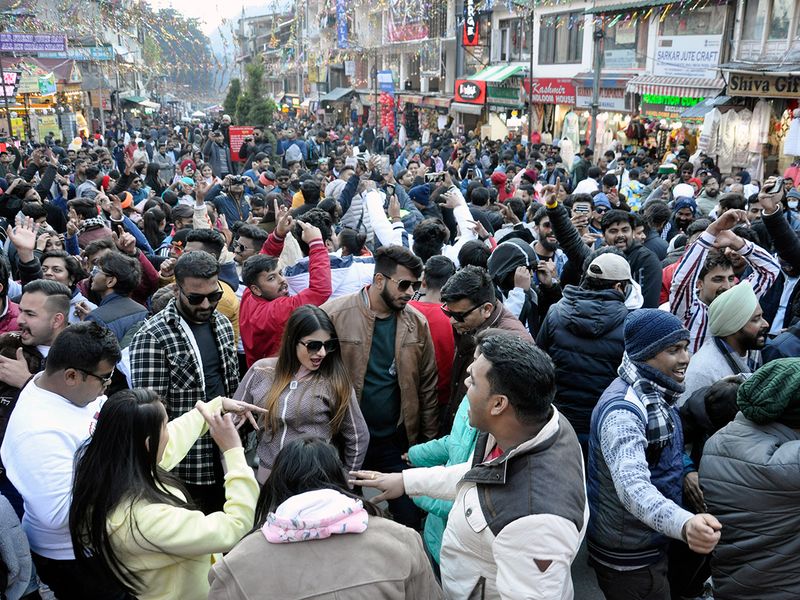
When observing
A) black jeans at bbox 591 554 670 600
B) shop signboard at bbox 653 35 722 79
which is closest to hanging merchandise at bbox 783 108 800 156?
shop signboard at bbox 653 35 722 79

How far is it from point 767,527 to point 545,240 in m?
3.77

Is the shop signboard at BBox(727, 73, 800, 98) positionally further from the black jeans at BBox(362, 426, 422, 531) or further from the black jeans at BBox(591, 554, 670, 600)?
the black jeans at BBox(591, 554, 670, 600)

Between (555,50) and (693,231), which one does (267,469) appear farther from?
(555,50)

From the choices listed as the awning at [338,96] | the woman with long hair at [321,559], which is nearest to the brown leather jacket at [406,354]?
the woman with long hair at [321,559]

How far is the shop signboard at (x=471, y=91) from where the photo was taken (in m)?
29.7

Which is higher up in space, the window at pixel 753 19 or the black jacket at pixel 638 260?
the window at pixel 753 19

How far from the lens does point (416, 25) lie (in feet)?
129

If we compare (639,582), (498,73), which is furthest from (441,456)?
(498,73)

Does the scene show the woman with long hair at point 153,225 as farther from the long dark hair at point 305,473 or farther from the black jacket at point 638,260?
the long dark hair at point 305,473

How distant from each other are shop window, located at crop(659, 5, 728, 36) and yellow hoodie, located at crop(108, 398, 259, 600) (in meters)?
19.1

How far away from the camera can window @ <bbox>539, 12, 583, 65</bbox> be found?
25.6 meters

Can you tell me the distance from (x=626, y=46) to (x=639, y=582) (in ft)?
74.8

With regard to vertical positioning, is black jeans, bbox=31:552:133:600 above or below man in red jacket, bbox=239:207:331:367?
below

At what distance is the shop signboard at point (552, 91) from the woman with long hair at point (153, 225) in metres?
18.0
